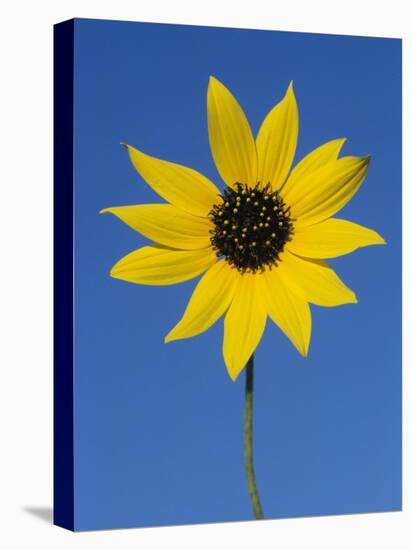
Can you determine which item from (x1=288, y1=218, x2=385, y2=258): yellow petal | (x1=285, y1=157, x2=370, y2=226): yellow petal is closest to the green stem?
(x1=288, y1=218, x2=385, y2=258): yellow petal

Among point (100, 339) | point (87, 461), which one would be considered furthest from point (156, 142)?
point (87, 461)

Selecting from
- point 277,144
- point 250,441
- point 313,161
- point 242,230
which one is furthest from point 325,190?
point 250,441

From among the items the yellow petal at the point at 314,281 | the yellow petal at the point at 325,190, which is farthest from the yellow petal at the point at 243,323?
the yellow petal at the point at 325,190

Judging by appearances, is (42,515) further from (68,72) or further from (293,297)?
(68,72)

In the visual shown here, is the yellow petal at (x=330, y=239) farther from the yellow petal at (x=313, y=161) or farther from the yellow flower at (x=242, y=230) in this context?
the yellow petal at (x=313, y=161)

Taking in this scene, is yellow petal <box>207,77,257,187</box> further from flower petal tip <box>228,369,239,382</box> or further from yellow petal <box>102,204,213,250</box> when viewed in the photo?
flower petal tip <box>228,369,239,382</box>

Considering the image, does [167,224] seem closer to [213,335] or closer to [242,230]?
[242,230]

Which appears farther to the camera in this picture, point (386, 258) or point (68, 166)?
point (386, 258)
